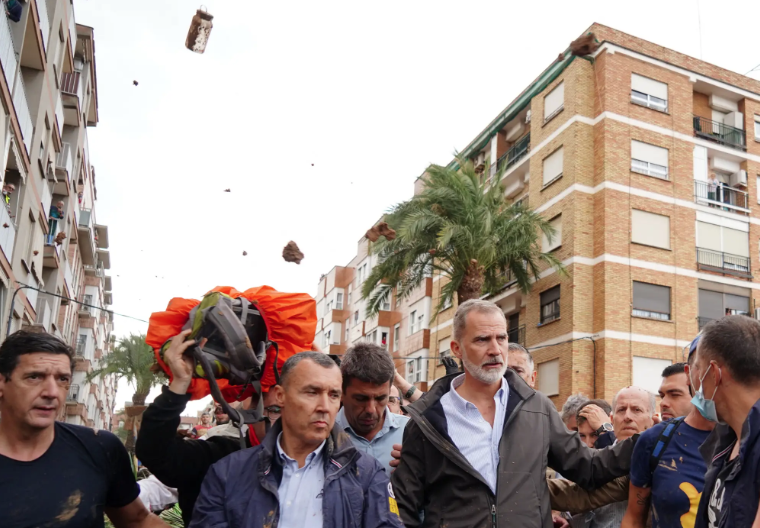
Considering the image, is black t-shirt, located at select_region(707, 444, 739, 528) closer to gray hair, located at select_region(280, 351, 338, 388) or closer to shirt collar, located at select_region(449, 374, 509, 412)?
shirt collar, located at select_region(449, 374, 509, 412)

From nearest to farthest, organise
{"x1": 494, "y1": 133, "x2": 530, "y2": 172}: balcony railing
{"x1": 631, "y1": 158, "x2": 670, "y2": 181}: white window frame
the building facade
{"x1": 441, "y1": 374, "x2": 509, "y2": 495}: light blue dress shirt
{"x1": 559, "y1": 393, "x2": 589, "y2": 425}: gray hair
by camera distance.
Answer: {"x1": 441, "y1": 374, "x2": 509, "y2": 495}: light blue dress shirt
{"x1": 559, "y1": 393, "x2": 589, "y2": 425}: gray hair
the building facade
{"x1": 631, "y1": 158, "x2": 670, "y2": 181}: white window frame
{"x1": 494, "y1": 133, "x2": 530, "y2": 172}: balcony railing

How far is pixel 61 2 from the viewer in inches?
878

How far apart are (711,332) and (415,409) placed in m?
1.52

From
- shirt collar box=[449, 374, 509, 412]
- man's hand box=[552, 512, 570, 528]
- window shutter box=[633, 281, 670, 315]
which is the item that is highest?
window shutter box=[633, 281, 670, 315]

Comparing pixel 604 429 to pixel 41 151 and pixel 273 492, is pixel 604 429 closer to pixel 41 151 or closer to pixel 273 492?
pixel 273 492

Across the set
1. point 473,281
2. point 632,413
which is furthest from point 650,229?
point 632,413

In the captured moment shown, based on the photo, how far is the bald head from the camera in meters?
4.58

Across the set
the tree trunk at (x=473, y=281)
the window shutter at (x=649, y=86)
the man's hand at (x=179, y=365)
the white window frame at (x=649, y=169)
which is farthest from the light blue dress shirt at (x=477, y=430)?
the window shutter at (x=649, y=86)

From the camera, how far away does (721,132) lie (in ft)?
97.7

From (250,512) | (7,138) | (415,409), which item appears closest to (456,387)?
(415,409)

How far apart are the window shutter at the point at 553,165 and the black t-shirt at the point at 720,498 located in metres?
25.8

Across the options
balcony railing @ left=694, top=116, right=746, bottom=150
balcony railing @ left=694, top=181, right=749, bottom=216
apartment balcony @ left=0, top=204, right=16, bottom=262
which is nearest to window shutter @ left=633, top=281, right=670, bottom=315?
balcony railing @ left=694, top=181, right=749, bottom=216

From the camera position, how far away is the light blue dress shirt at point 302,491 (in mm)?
3174

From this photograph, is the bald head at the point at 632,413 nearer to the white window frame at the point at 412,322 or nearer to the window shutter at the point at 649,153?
the window shutter at the point at 649,153
